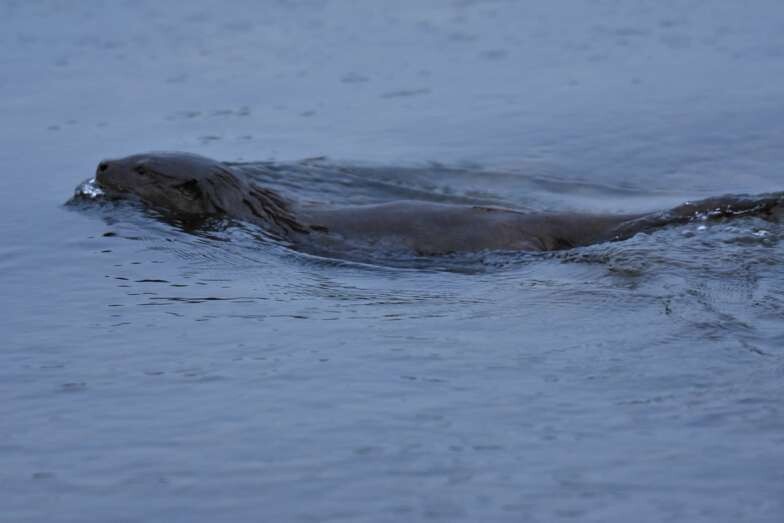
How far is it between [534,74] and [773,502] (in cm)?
891

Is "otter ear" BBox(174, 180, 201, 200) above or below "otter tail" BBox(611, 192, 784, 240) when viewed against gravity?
above

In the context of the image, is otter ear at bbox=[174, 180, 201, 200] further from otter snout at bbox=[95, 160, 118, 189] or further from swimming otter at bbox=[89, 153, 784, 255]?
otter snout at bbox=[95, 160, 118, 189]

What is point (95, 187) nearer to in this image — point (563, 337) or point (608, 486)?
point (563, 337)

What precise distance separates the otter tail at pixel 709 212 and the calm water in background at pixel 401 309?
0.19 meters

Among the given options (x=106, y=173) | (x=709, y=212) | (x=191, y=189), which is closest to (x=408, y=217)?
(x=191, y=189)

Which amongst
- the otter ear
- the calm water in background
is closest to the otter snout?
the calm water in background

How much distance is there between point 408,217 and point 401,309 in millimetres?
1480

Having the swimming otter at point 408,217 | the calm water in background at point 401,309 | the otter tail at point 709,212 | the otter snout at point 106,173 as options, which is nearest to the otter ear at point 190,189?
the swimming otter at point 408,217

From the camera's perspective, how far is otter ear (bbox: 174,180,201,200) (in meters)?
8.45

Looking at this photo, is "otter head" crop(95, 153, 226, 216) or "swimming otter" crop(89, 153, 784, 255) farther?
"otter head" crop(95, 153, 226, 216)

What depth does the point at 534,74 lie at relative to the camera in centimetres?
1284

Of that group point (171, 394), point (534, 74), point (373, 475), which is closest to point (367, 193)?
point (534, 74)

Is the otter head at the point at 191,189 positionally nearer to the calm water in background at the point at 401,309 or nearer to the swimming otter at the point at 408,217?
the swimming otter at the point at 408,217

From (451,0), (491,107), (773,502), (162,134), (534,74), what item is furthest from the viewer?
(451,0)
